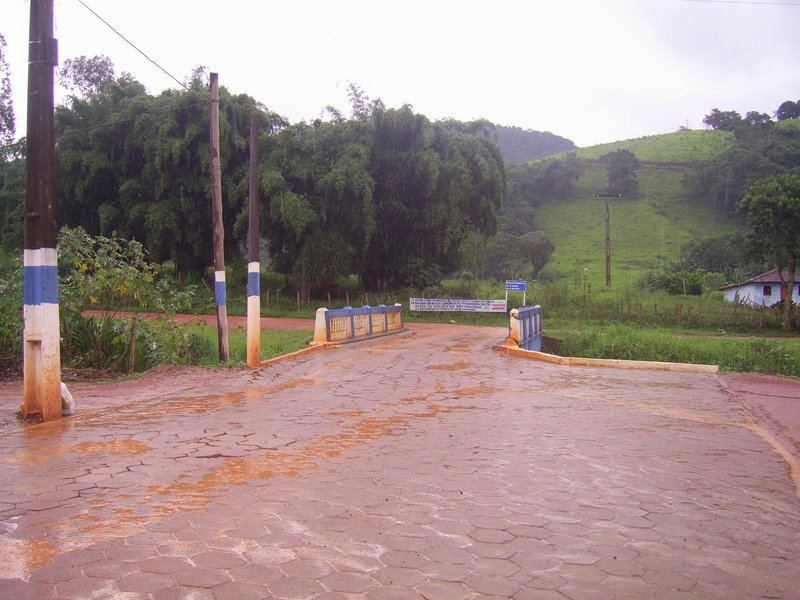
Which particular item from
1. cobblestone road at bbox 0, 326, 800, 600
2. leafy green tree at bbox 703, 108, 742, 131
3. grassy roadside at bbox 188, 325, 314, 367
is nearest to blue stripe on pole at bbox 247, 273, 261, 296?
grassy roadside at bbox 188, 325, 314, 367

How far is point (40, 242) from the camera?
7.34 meters

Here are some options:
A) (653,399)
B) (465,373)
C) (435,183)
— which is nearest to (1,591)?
(653,399)

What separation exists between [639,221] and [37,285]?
211 ft

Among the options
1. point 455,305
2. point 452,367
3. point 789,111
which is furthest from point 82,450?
point 789,111

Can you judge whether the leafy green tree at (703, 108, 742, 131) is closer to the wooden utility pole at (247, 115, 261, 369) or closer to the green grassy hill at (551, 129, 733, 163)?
the green grassy hill at (551, 129, 733, 163)

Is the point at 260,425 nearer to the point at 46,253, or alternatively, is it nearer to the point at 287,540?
the point at 46,253

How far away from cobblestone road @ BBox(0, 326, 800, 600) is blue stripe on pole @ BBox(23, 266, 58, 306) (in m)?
1.43

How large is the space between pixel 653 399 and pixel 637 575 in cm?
737

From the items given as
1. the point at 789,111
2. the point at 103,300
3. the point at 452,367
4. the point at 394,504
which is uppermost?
the point at 789,111

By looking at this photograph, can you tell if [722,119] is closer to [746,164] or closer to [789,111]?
[789,111]

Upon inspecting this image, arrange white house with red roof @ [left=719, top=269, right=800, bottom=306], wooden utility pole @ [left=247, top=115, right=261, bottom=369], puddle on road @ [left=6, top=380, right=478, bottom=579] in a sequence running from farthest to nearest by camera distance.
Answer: white house with red roof @ [left=719, top=269, right=800, bottom=306], wooden utility pole @ [left=247, top=115, right=261, bottom=369], puddle on road @ [left=6, top=380, right=478, bottom=579]

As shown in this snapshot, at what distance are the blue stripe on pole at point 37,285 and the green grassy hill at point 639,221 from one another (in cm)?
4240

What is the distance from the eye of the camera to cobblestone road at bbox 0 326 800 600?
11.2 ft

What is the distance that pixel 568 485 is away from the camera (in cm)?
524
